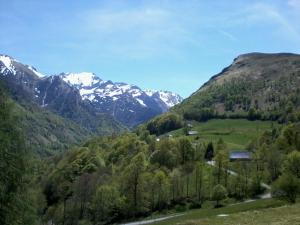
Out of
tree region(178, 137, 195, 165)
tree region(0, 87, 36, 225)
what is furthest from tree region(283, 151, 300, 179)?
tree region(0, 87, 36, 225)

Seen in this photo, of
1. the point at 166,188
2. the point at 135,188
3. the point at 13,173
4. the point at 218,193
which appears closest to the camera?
the point at 13,173

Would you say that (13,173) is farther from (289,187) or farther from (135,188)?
(135,188)

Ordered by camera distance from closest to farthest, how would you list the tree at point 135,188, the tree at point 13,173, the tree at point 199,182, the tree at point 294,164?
the tree at point 13,173 → the tree at point 294,164 → the tree at point 135,188 → the tree at point 199,182

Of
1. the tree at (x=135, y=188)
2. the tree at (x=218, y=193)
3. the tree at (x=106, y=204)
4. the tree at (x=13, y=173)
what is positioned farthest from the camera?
the tree at (x=135, y=188)

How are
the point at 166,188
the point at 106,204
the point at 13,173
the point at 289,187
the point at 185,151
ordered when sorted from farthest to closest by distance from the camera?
the point at 185,151
the point at 166,188
the point at 106,204
the point at 289,187
the point at 13,173

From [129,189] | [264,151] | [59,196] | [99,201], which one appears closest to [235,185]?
[264,151]

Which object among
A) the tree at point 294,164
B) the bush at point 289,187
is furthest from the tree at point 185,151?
the bush at point 289,187

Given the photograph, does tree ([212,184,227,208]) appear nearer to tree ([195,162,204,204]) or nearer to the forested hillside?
the forested hillside

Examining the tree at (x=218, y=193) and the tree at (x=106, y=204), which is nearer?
the tree at (x=218, y=193)

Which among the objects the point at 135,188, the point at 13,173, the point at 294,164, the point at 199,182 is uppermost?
the point at 13,173

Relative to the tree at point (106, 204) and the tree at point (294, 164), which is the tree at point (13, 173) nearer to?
the tree at point (294, 164)

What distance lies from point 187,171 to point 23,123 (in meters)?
134

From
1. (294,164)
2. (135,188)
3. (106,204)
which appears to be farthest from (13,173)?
(135,188)

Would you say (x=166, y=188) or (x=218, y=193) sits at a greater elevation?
(x=218, y=193)
